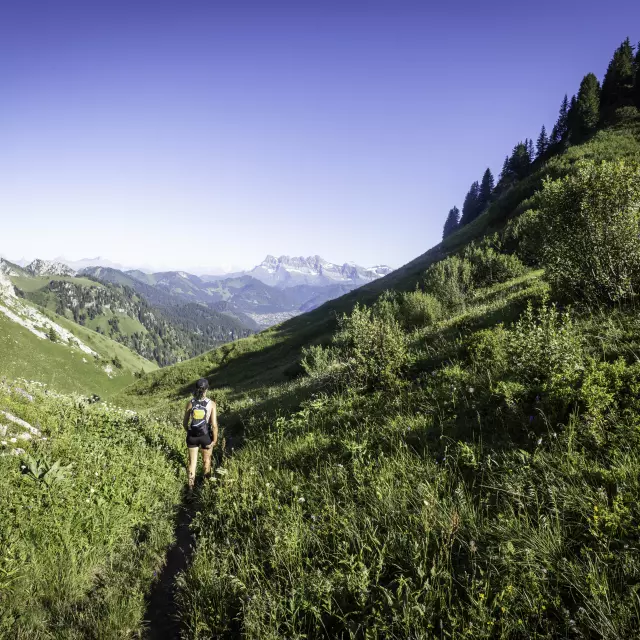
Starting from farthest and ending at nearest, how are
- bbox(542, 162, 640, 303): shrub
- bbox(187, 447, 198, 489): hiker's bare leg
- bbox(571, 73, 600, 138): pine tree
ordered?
bbox(571, 73, 600, 138): pine tree
bbox(187, 447, 198, 489): hiker's bare leg
bbox(542, 162, 640, 303): shrub

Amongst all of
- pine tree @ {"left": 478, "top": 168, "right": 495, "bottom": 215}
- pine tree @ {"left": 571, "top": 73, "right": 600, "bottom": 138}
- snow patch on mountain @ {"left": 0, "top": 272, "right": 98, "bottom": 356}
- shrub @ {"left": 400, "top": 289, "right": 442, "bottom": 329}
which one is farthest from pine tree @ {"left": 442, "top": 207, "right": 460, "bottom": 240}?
snow patch on mountain @ {"left": 0, "top": 272, "right": 98, "bottom": 356}

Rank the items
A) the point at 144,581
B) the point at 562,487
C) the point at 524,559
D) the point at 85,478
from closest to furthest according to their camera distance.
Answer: the point at 524,559 < the point at 562,487 < the point at 144,581 < the point at 85,478

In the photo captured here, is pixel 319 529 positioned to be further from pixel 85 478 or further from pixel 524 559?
pixel 85 478

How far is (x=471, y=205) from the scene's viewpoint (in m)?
99.6

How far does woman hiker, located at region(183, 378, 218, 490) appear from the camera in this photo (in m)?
7.85

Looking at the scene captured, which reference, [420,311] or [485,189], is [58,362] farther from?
[485,189]

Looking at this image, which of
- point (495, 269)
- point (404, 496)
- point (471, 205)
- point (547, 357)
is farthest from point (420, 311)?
point (471, 205)

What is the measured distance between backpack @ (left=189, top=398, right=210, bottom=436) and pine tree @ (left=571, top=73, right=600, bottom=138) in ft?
279

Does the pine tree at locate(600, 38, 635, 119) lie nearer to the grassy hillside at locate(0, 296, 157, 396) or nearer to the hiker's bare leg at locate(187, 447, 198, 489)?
the hiker's bare leg at locate(187, 447, 198, 489)

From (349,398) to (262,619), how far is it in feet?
17.0

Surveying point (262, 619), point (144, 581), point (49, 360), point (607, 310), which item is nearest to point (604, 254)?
point (607, 310)

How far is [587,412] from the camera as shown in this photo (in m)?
3.93

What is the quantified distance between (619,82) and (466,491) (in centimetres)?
9944

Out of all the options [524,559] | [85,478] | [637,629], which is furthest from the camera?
[85,478]
